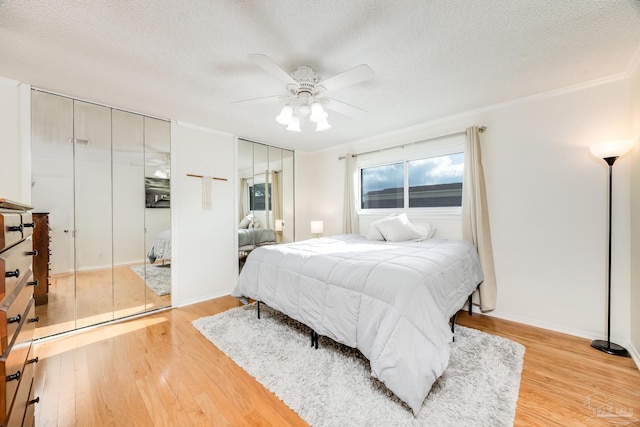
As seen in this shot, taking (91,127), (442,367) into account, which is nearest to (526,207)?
(442,367)

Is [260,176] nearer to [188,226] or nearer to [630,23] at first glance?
[188,226]

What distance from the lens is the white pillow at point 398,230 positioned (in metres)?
3.12

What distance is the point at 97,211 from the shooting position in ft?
9.12

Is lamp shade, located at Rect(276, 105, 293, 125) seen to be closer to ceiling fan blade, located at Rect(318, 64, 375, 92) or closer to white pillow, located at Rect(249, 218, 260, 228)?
ceiling fan blade, located at Rect(318, 64, 375, 92)

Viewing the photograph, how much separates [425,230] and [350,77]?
220cm

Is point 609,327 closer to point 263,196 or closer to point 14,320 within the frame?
point 14,320

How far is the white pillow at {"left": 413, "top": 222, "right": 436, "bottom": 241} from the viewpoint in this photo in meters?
3.14

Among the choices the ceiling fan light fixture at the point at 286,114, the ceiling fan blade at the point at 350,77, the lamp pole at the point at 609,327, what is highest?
the ceiling fan blade at the point at 350,77

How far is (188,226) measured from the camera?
11.1ft

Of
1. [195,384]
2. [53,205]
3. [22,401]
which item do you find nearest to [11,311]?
[22,401]

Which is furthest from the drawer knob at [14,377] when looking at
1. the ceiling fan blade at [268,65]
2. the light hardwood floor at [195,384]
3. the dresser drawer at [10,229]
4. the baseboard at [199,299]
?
the baseboard at [199,299]

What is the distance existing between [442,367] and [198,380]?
1.66 m

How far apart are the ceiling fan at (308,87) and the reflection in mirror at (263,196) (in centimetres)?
189

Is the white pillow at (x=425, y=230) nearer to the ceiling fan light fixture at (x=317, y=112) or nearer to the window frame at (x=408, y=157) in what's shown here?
the window frame at (x=408, y=157)
